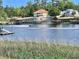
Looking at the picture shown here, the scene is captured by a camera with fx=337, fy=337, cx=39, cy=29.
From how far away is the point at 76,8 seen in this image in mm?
138375

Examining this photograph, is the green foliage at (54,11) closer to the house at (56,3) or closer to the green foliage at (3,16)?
the house at (56,3)

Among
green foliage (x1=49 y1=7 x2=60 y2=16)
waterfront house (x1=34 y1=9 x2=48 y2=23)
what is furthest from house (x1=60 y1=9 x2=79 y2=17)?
waterfront house (x1=34 y1=9 x2=48 y2=23)

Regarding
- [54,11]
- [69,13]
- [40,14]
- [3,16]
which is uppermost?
[3,16]

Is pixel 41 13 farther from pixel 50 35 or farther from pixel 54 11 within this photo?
pixel 50 35

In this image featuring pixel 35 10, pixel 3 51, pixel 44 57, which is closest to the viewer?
pixel 44 57

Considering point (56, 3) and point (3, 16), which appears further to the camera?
point (56, 3)

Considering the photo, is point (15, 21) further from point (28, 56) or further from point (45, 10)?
point (28, 56)

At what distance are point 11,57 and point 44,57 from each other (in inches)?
37.0

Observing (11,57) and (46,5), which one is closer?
(11,57)

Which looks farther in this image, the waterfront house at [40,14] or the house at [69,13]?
the waterfront house at [40,14]

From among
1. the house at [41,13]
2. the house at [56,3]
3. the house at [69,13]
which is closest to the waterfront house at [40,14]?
the house at [41,13]

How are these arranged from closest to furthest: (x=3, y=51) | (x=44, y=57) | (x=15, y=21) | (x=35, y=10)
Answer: (x=44, y=57), (x=3, y=51), (x=15, y=21), (x=35, y=10)

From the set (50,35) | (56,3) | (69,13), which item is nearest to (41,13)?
(56,3)

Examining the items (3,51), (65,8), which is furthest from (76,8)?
(3,51)
